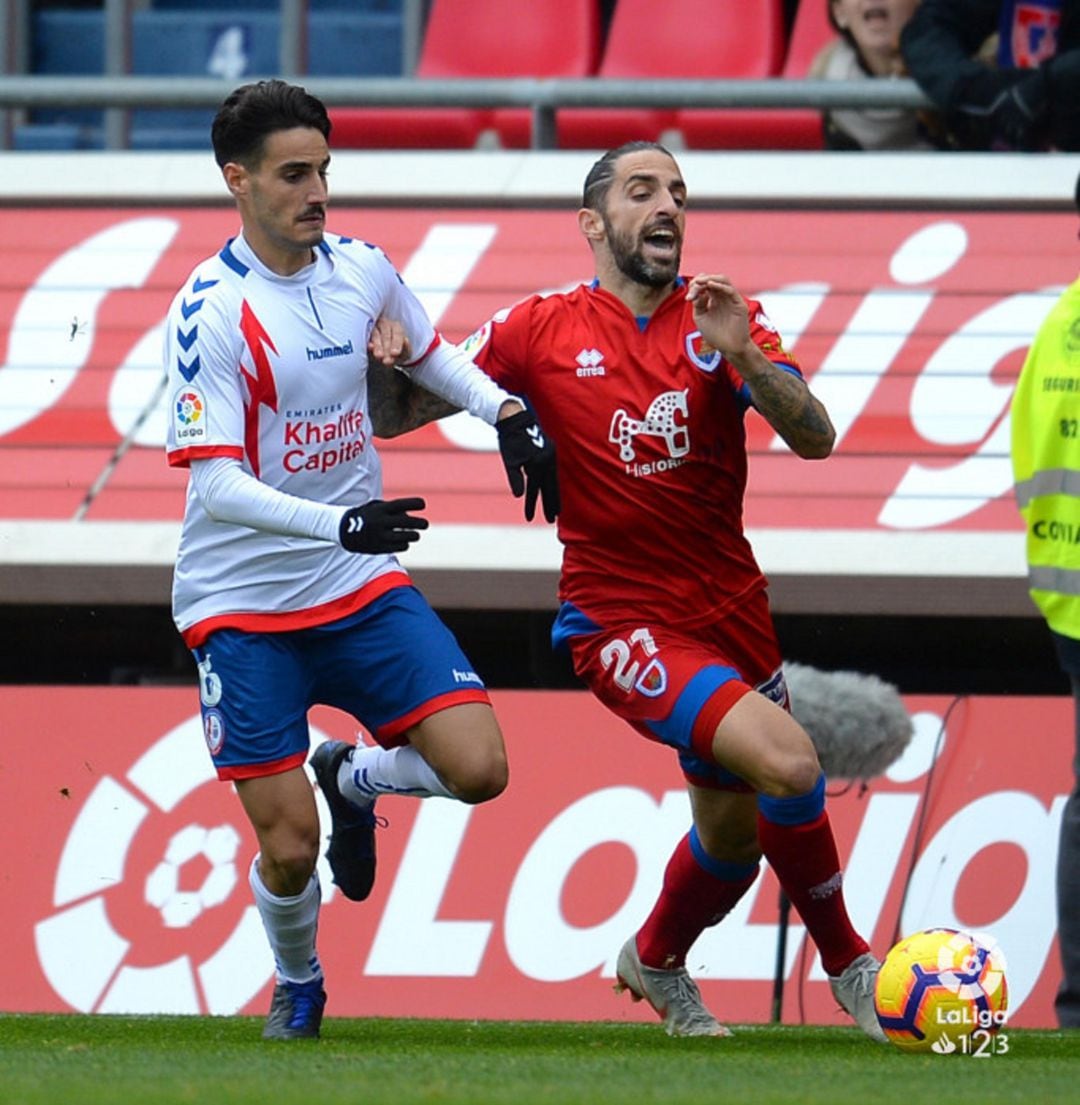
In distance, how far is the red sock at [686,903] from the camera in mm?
6473

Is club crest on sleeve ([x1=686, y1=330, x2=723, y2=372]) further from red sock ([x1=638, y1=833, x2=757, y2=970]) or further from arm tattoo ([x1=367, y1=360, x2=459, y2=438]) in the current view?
red sock ([x1=638, y1=833, x2=757, y2=970])

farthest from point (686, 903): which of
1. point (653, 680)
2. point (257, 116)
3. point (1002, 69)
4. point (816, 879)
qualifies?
point (1002, 69)

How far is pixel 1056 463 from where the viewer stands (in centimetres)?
670

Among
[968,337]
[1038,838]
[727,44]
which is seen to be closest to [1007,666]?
[968,337]

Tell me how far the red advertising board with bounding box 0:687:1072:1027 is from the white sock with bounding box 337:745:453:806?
4.34 feet

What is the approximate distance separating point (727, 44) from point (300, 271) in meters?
6.51

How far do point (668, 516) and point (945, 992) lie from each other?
4.50 ft

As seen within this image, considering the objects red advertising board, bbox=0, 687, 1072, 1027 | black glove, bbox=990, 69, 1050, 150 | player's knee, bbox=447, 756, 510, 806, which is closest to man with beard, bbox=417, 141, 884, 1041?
player's knee, bbox=447, 756, 510, 806

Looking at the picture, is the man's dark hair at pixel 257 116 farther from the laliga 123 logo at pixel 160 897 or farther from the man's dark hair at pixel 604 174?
the laliga 123 logo at pixel 160 897

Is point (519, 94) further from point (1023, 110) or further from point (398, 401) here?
point (398, 401)

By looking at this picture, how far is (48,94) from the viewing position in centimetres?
1052

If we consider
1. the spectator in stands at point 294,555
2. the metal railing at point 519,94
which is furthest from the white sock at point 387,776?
the metal railing at point 519,94

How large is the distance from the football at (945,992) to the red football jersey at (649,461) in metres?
1.04

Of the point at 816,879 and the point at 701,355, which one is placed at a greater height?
the point at 701,355
